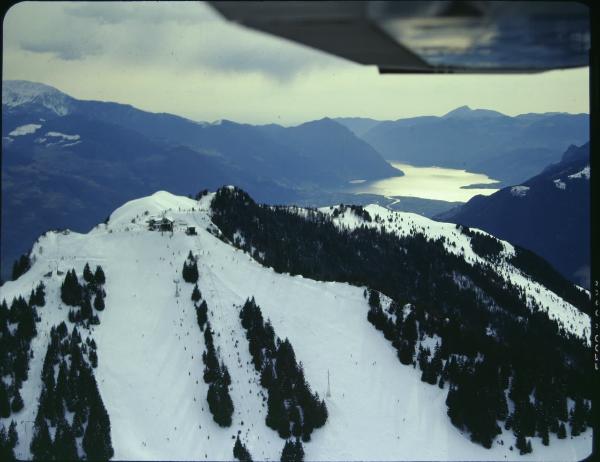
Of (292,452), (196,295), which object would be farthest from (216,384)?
(196,295)

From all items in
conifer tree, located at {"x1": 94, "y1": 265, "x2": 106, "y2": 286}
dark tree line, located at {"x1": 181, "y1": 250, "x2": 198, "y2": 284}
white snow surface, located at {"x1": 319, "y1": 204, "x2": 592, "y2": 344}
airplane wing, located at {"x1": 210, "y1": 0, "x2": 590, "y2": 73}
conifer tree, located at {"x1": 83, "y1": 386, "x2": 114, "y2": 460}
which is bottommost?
white snow surface, located at {"x1": 319, "y1": 204, "x2": 592, "y2": 344}

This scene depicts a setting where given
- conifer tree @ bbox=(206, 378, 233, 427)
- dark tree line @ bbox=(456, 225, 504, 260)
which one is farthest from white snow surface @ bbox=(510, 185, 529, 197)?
conifer tree @ bbox=(206, 378, 233, 427)

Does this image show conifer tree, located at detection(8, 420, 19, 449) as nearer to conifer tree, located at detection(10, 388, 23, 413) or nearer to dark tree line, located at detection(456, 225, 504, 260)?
conifer tree, located at detection(10, 388, 23, 413)

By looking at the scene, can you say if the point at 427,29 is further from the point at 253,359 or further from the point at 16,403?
the point at 253,359

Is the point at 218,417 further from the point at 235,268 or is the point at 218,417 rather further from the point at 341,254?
the point at 341,254

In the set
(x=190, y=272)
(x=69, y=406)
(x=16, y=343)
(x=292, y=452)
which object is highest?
(x=190, y=272)

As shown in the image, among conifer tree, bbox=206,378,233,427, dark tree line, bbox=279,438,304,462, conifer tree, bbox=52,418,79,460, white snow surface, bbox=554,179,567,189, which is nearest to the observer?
conifer tree, bbox=52,418,79,460

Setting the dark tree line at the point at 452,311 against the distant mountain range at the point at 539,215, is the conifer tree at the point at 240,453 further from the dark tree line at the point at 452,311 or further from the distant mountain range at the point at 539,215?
the distant mountain range at the point at 539,215
